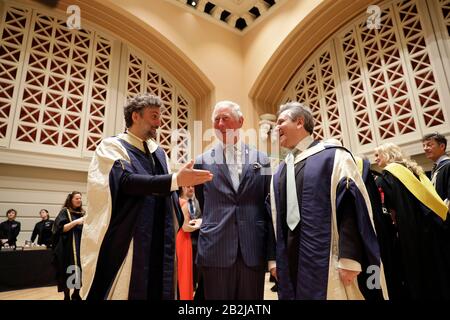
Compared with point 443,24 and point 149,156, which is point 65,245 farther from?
point 443,24

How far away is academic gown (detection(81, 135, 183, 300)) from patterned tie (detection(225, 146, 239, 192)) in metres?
0.42

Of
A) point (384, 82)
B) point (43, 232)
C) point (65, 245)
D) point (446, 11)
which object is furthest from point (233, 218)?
point (446, 11)

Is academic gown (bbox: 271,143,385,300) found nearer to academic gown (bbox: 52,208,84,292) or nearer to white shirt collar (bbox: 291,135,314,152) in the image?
white shirt collar (bbox: 291,135,314,152)

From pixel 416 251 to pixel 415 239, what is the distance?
97mm

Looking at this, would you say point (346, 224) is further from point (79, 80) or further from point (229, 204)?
point (79, 80)

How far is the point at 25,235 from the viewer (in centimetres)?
509

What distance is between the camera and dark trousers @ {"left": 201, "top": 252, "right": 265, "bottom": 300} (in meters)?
1.42

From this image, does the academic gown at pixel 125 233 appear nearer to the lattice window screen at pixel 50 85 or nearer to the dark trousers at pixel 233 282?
the dark trousers at pixel 233 282

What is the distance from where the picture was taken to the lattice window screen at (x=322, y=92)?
18.7 ft

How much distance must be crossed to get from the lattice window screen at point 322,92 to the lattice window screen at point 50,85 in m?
4.36

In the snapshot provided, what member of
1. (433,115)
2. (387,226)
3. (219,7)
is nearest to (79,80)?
(219,7)

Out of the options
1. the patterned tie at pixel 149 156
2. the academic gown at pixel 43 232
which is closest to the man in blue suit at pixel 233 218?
the patterned tie at pixel 149 156

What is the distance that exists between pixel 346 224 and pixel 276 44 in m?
5.71

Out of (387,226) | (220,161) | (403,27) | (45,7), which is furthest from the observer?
(45,7)
